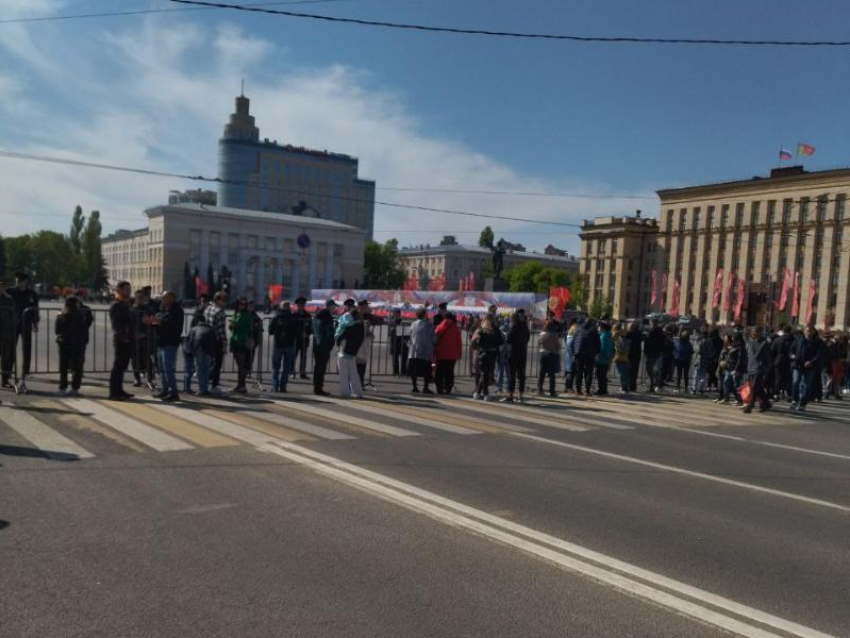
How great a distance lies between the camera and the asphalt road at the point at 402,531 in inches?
164

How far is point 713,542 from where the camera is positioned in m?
5.74

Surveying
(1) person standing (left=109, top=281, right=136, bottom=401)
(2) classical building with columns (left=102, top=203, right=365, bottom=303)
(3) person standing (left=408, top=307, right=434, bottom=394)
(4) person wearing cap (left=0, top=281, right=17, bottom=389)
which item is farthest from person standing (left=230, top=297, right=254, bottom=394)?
(2) classical building with columns (left=102, top=203, right=365, bottom=303)

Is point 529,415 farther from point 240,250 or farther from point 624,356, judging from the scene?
point 240,250

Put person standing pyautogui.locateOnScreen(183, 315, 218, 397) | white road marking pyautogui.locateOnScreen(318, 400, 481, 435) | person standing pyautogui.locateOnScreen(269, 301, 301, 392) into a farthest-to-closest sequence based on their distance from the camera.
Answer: person standing pyautogui.locateOnScreen(269, 301, 301, 392), person standing pyautogui.locateOnScreen(183, 315, 218, 397), white road marking pyautogui.locateOnScreen(318, 400, 481, 435)

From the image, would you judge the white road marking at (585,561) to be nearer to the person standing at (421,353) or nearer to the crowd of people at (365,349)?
the crowd of people at (365,349)

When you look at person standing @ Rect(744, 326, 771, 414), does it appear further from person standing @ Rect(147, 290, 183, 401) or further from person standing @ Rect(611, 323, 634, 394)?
person standing @ Rect(147, 290, 183, 401)

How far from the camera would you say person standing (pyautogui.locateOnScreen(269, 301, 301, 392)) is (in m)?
14.1

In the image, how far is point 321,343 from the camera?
14227mm

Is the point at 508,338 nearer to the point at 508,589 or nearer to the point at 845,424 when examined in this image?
the point at 845,424

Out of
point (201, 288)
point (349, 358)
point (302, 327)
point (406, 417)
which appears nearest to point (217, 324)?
point (349, 358)

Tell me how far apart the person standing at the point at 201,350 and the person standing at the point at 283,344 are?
50.0 inches

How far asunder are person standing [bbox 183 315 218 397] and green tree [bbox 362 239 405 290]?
14070 cm

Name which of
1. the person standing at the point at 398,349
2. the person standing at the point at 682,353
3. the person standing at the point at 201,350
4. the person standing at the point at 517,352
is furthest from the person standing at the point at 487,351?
the person standing at the point at 682,353

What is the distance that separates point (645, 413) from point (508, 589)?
10.0m
